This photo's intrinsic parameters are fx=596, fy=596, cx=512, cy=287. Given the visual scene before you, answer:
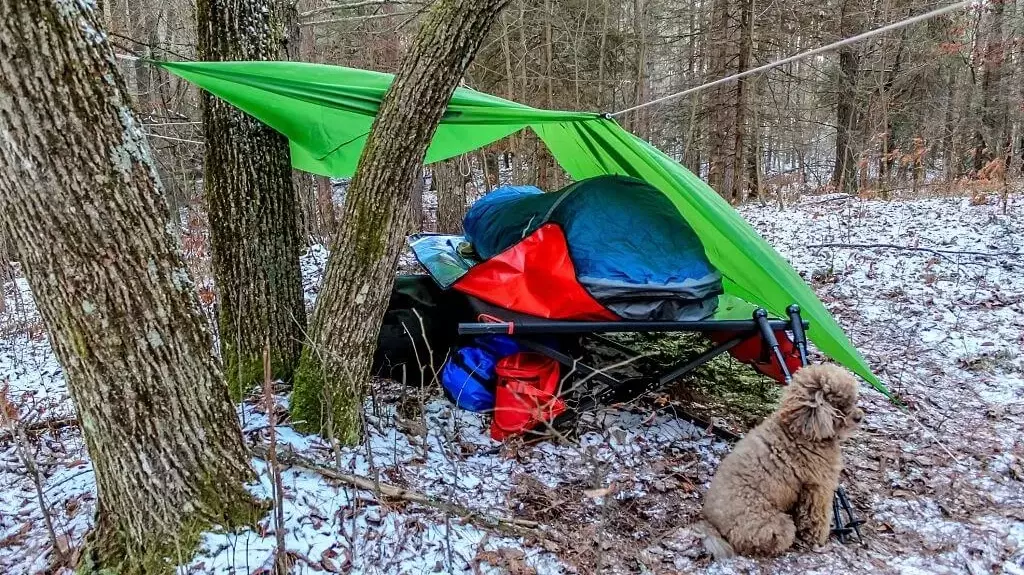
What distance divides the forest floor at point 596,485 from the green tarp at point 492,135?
2.30 ft

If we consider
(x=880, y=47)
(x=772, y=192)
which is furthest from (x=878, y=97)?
(x=772, y=192)

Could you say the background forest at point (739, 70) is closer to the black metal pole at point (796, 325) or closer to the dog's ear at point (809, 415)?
the black metal pole at point (796, 325)

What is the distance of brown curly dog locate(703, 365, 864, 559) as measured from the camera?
8.42 ft

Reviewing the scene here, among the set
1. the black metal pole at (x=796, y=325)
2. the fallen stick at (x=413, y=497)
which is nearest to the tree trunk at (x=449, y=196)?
the black metal pole at (x=796, y=325)

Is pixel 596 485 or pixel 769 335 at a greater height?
pixel 769 335

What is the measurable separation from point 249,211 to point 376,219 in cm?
82

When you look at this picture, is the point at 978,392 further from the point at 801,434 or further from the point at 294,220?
the point at 294,220

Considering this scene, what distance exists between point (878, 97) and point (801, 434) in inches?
541

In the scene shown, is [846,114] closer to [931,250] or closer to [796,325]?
[931,250]

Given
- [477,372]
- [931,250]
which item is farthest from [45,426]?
[931,250]

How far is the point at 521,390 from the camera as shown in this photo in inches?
130

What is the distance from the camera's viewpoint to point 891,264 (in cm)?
644

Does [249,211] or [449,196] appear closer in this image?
[249,211]

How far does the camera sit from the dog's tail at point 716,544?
2549 mm
